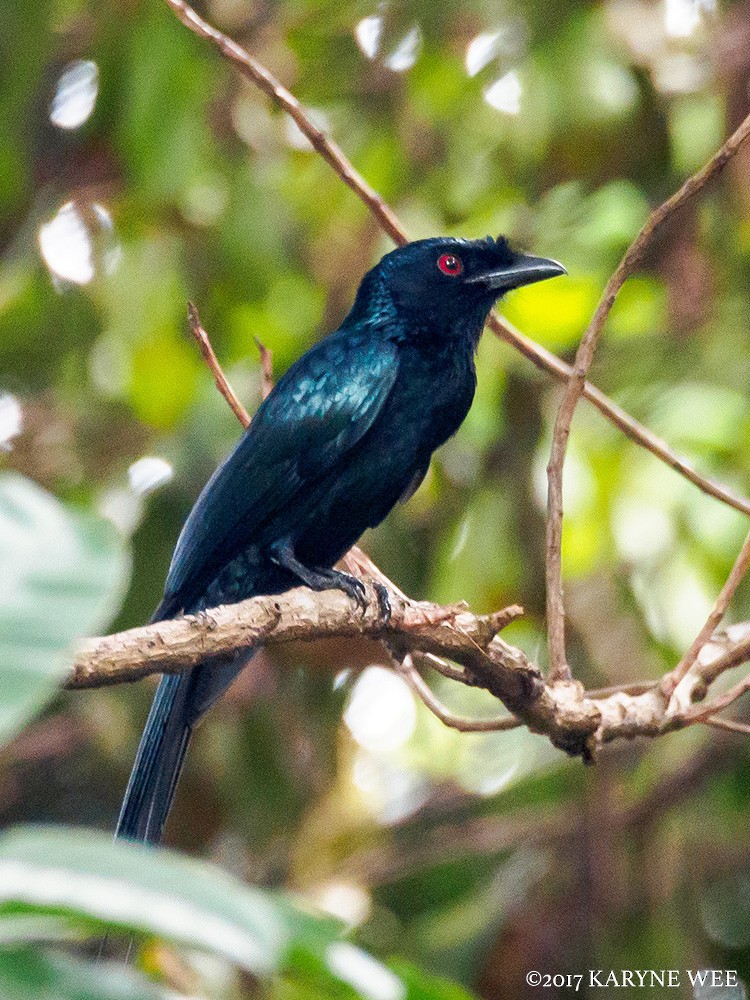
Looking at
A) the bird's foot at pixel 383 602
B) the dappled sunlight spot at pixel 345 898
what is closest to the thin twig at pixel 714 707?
the bird's foot at pixel 383 602

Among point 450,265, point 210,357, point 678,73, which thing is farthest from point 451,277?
point 678,73

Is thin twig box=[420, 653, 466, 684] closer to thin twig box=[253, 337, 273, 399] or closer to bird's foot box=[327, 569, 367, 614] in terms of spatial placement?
bird's foot box=[327, 569, 367, 614]

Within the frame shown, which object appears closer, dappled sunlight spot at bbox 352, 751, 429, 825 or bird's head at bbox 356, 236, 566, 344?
bird's head at bbox 356, 236, 566, 344

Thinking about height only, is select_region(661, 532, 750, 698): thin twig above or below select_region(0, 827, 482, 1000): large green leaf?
above

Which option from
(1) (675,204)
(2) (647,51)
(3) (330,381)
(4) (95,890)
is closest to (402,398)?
(3) (330,381)

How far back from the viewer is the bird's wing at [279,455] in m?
3.77

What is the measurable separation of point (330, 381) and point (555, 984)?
7.74 ft

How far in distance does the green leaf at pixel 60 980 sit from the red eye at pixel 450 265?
3.58 meters

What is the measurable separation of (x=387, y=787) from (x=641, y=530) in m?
1.93

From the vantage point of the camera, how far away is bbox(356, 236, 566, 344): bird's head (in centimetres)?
424

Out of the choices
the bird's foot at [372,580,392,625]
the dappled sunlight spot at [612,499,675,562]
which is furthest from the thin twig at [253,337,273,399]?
the dappled sunlight spot at [612,499,675,562]

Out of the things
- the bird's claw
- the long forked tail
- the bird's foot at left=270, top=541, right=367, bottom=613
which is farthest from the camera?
the bird's foot at left=270, top=541, right=367, bottom=613

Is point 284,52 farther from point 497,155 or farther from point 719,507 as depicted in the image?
point 719,507

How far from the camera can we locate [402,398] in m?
3.99
